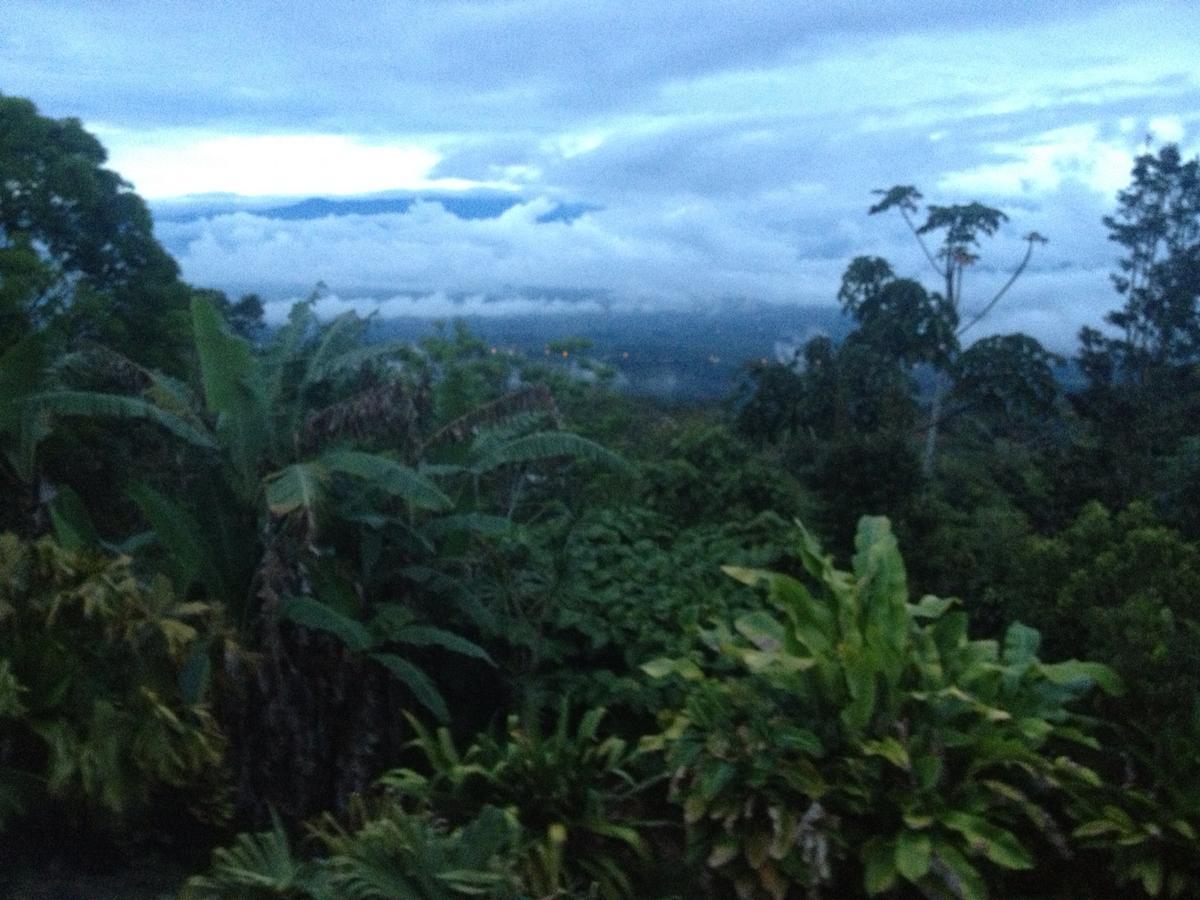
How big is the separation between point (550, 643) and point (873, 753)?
2407mm

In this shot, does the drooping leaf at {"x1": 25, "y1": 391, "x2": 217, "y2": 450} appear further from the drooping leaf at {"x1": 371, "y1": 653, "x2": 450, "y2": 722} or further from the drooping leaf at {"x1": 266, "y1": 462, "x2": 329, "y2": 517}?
the drooping leaf at {"x1": 371, "y1": 653, "x2": 450, "y2": 722}

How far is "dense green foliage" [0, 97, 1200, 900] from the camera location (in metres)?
5.79

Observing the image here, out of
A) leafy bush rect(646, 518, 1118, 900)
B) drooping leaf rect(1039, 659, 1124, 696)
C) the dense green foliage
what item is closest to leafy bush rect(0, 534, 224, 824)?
the dense green foliage

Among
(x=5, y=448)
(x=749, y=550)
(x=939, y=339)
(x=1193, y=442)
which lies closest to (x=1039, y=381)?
(x=939, y=339)

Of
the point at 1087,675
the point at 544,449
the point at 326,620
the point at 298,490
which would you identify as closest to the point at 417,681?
the point at 326,620

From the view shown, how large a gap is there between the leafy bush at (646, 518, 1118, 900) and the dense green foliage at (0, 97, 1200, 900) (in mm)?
18

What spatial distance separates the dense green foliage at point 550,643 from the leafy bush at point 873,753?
0.06ft

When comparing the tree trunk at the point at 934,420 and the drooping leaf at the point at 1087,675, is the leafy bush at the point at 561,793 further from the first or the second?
the tree trunk at the point at 934,420

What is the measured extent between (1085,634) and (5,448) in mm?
6206

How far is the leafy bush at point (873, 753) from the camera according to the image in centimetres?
561

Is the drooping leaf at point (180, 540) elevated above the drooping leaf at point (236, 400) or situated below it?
below

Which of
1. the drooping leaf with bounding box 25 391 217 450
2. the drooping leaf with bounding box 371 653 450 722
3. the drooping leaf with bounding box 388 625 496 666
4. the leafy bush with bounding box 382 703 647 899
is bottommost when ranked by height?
the leafy bush with bounding box 382 703 647 899

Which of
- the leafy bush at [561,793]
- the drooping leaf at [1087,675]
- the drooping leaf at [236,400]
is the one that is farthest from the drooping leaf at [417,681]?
the drooping leaf at [1087,675]

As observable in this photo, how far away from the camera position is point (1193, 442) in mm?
8805
